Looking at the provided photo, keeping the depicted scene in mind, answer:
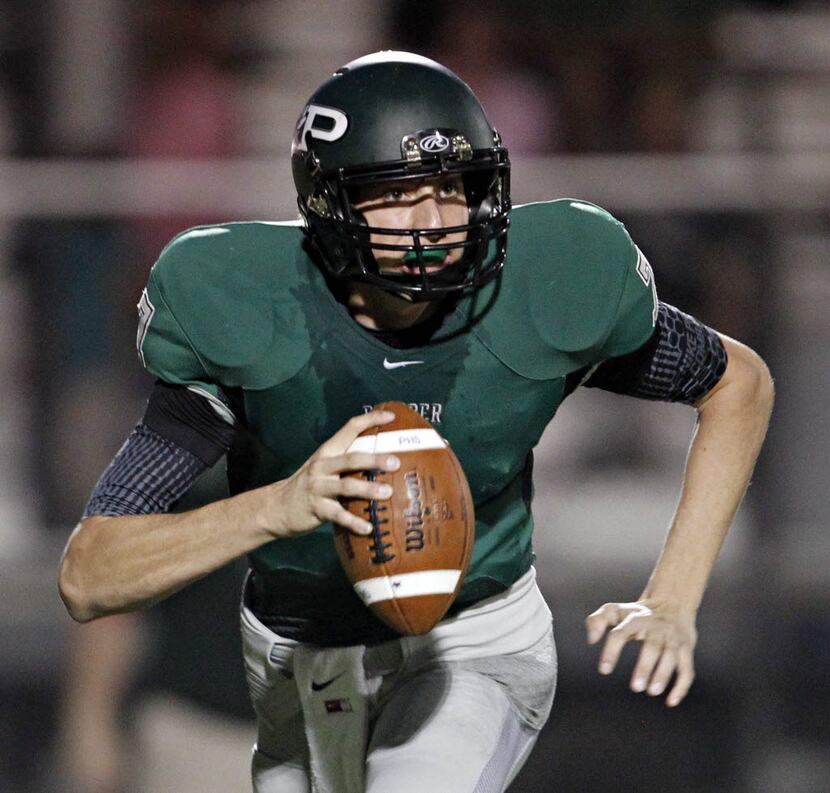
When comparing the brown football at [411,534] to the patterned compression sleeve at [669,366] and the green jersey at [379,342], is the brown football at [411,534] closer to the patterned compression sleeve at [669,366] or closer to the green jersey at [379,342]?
the green jersey at [379,342]

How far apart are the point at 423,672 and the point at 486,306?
1.85ft

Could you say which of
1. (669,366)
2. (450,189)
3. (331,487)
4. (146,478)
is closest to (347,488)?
(331,487)

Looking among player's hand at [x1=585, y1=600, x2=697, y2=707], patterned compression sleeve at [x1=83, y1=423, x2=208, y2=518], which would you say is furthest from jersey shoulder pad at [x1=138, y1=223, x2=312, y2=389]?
player's hand at [x1=585, y1=600, x2=697, y2=707]

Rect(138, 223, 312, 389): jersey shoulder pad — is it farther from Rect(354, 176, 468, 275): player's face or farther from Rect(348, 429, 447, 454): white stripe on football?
Rect(348, 429, 447, 454): white stripe on football

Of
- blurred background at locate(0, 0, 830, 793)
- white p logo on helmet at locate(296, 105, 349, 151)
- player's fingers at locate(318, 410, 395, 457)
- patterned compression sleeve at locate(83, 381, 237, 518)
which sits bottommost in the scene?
blurred background at locate(0, 0, 830, 793)

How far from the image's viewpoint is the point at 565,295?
226 cm

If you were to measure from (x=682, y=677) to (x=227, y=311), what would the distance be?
84 cm

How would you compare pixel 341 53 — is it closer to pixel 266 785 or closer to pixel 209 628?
pixel 209 628

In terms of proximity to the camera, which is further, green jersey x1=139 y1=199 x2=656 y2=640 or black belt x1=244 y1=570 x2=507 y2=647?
black belt x1=244 y1=570 x2=507 y2=647

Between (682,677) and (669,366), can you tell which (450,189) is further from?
(682,677)

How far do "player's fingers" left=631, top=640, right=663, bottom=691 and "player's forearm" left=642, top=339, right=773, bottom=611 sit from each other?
13cm

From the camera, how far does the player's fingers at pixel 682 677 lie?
220 cm

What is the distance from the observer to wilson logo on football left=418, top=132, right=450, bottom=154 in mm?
2148

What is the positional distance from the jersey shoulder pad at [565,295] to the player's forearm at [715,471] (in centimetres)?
25
